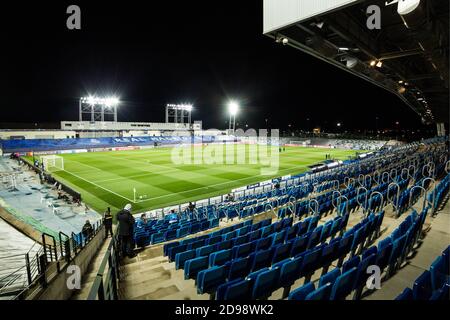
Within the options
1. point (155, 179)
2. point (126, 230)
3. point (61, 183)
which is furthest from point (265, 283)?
point (155, 179)

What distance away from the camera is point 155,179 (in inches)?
1117

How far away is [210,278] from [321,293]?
194 cm

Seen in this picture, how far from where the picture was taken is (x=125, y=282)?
226 inches

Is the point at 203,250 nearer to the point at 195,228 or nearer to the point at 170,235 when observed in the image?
the point at 170,235

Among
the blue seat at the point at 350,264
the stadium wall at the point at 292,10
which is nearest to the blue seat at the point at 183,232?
the blue seat at the point at 350,264

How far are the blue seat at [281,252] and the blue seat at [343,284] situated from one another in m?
1.77

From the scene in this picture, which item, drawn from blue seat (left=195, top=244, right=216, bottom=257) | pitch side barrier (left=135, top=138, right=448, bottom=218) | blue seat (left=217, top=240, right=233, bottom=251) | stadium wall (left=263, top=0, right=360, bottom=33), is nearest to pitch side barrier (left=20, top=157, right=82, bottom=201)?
pitch side barrier (left=135, top=138, right=448, bottom=218)

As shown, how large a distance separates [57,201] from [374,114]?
9287 centimetres

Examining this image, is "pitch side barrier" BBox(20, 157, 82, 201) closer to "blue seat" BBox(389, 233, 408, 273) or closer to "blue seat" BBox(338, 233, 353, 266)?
"blue seat" BBox(338, 233, 353, 266)

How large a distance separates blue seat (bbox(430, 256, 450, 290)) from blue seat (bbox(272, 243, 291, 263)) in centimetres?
246

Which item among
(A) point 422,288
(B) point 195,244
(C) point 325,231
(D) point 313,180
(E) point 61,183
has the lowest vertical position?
(E) point 61,183

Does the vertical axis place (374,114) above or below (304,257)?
above
